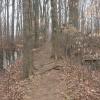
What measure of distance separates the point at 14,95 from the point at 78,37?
7.22 meters

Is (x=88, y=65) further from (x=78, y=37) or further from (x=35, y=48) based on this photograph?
(x=35, y=48)

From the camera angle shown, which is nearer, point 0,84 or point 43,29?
point 0,84

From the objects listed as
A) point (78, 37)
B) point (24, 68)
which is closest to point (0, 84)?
point (24, 68)

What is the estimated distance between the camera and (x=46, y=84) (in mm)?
9984

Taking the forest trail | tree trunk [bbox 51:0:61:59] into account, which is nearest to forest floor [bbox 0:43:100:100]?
the forest trail

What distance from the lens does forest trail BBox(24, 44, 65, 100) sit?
8.82 metres

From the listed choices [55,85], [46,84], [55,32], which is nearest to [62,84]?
[55,85]

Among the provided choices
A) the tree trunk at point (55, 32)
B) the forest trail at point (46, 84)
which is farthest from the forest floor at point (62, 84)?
the tree trunk at point (55, 32)

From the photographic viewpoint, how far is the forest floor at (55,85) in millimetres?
8766

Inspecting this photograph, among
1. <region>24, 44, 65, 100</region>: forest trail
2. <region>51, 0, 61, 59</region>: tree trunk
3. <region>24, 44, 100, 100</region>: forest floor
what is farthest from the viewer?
<region>51, 0, 61, 59</region>: tree trunk

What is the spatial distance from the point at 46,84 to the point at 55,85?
16.3 inches

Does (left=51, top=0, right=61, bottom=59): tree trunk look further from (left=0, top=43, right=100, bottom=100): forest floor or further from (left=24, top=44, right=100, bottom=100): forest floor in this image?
(left=0, top=43, right=100, bottom=100): forest floor

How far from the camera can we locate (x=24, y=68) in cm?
1081

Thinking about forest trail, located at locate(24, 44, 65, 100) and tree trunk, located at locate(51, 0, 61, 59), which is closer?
forest trail, located at locate(24, 44, 65, 100)
